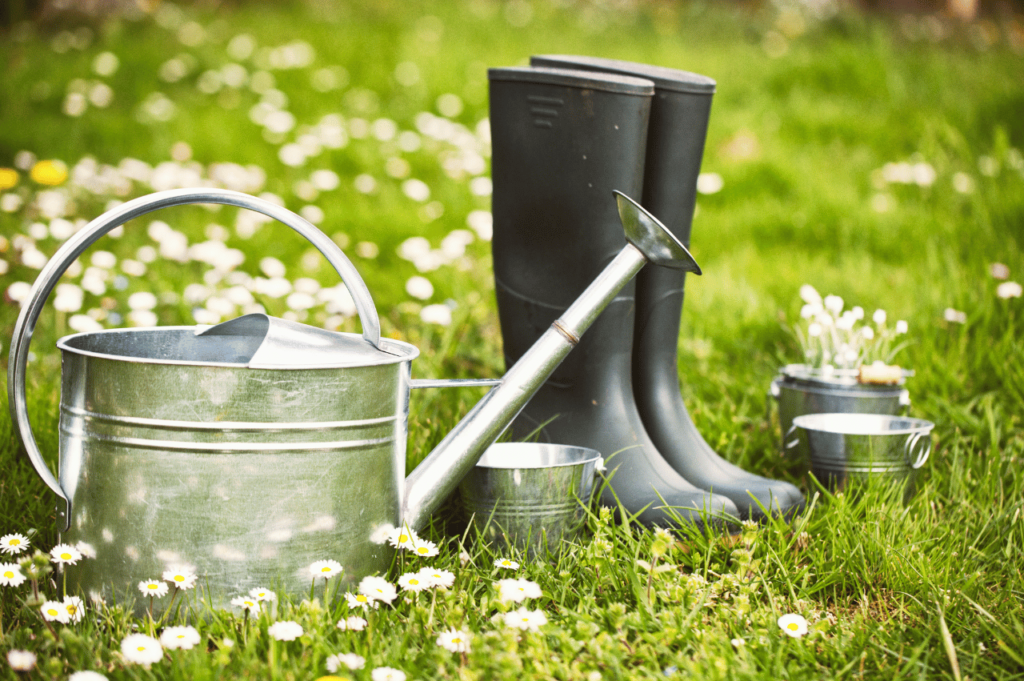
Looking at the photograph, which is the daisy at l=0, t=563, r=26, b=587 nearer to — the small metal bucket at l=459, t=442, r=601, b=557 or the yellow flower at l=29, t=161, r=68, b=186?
the small metal bucket at l=459, t=442, r=601, b=557

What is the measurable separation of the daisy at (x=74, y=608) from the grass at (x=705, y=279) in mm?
14

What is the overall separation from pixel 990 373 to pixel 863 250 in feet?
3.08

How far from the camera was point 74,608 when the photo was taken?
0.99 metres

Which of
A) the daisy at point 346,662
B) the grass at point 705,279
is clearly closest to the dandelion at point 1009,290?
the grass at point 705,279

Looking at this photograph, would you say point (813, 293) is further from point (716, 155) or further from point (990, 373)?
point (716, 155)

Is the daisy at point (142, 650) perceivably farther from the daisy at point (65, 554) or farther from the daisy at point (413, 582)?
the daisy at point (413, 582)

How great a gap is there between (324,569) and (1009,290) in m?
1.74

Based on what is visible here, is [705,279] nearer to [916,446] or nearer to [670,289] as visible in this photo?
[670,289]

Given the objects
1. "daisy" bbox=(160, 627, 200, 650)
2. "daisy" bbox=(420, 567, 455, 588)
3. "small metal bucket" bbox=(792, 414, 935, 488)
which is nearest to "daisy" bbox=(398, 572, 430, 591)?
"daisy" bbox=(420, 567, 455, 588)

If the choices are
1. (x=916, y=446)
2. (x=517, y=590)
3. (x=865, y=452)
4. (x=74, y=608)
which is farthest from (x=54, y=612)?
(x=916, y=446)

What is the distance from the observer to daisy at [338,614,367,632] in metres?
0.99

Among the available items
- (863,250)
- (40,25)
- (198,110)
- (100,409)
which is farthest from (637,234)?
(40,25)

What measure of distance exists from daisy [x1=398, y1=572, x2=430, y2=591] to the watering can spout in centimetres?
10

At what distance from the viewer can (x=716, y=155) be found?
3.62m
